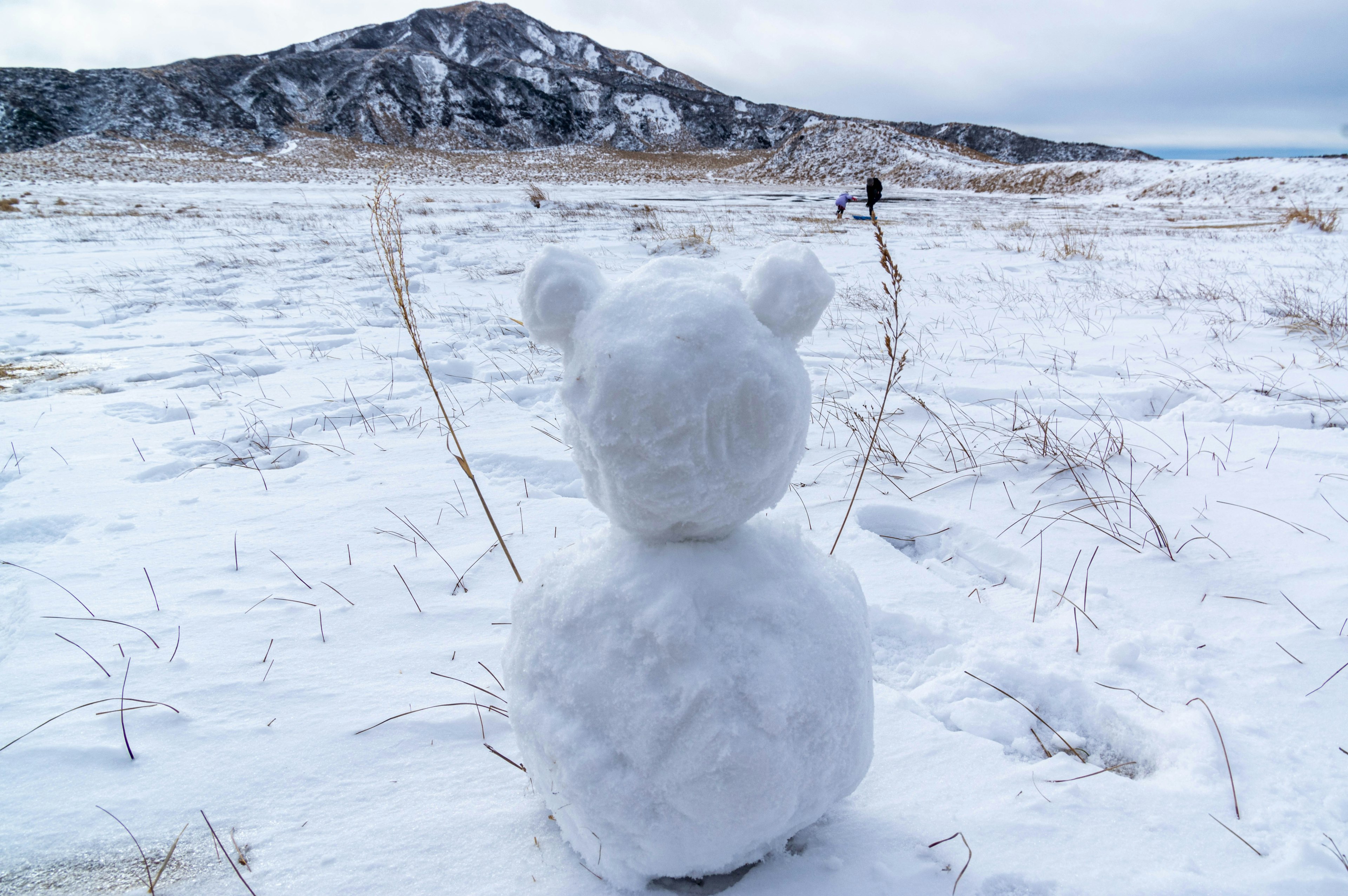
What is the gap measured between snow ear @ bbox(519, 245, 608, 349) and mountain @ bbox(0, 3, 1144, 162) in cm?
5442

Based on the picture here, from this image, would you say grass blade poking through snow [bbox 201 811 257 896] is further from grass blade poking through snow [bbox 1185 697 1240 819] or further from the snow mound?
grass blade poking through snow [bbox 1185 697 1240 819]

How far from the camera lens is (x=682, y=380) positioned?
0.90 metres

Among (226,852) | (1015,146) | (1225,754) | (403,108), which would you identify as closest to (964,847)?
(1225,754)

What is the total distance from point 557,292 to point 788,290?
368 millimetres

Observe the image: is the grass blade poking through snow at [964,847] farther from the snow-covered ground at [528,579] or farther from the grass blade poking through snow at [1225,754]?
the grass blade poking through snow at [1225,754]

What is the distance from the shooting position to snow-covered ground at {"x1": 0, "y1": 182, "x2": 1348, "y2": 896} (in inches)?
47.3

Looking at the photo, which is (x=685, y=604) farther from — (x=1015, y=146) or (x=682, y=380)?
(x=1015, y=146)

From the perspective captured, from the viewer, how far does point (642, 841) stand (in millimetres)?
1019

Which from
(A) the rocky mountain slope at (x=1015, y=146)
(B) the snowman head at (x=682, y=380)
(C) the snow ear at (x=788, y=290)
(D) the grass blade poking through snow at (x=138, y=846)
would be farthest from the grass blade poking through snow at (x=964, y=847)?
(A) the rocky mountain slope at (x=1015, y=146)

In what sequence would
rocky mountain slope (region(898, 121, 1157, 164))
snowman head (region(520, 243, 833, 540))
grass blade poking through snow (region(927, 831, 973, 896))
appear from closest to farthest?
1. snowman head (region(520, 243, 833, 540))
2. grass blade poking through snow (region(927, 831, 973, 896))
3. rocky mountain slope (region(898, 121, 1157, 164))

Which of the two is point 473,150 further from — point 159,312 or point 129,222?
point 159,312

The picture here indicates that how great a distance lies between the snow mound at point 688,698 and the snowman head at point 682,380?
0.34 ft

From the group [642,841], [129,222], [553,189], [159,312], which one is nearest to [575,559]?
[642,841]

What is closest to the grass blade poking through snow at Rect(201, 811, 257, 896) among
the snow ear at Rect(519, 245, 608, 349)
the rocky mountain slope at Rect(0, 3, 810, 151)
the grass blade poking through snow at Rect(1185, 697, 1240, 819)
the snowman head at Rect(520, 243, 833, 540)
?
the snowman head at Rect(520, 243, 833, 540)
